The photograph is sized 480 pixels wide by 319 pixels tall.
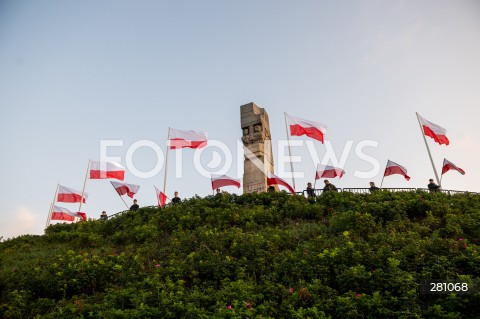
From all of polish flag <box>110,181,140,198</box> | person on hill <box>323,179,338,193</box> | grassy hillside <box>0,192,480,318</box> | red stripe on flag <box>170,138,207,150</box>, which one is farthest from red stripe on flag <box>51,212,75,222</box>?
person on hill <box>323,179,338,193</box>

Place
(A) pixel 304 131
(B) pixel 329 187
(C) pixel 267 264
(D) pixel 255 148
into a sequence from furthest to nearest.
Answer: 1. (D) pixel 255 148
2. (A) pixel 304 131
3. (B) pixel 329 187
4. (C) pixel 267 264

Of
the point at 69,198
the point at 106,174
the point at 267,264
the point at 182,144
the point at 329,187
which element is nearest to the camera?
the point at 267,264

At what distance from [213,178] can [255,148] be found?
12.3ft

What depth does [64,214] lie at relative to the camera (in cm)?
2472

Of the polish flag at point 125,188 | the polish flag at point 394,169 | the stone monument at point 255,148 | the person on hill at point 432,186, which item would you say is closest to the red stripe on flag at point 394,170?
the polish flag at point 394,169

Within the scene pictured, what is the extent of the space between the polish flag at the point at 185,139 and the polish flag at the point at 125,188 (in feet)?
10.0

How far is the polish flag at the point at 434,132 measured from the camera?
2336 centimetres

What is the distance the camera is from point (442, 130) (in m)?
23.8

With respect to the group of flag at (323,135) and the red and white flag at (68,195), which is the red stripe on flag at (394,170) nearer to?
the group of flag at (323,135)

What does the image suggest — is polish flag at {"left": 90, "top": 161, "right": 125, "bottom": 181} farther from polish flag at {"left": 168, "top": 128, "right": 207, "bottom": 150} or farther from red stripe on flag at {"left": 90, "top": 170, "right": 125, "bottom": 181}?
polish flag at {"left": 168, "top": 128, "right": 207, "bottom": 150}

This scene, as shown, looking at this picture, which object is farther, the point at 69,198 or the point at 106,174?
the point at 69,198

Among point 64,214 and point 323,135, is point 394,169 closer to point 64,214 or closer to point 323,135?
point 323,135

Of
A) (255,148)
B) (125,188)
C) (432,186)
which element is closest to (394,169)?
(432,186)

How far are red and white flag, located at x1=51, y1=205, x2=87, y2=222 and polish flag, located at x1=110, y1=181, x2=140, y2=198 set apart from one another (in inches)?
131
